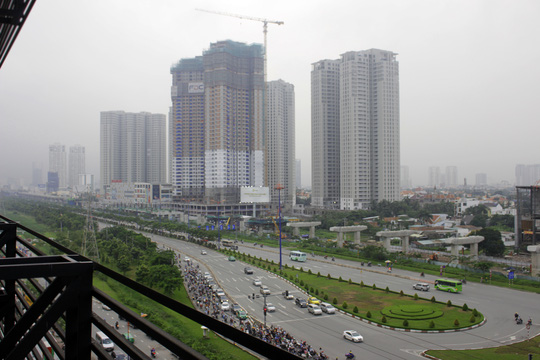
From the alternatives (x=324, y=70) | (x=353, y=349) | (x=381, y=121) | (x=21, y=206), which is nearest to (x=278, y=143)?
(x=324, y=70)

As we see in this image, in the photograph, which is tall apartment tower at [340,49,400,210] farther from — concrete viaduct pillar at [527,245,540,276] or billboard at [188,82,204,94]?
concrete viaduct pillar at [527,245,540,276]

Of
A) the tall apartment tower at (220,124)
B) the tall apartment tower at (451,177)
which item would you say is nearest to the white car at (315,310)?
the tall apartment tower at (220,124)

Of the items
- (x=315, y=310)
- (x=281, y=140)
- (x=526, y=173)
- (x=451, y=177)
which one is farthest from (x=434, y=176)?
(x=315, y=310)

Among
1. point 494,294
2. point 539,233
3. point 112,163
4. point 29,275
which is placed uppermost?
point 112,163

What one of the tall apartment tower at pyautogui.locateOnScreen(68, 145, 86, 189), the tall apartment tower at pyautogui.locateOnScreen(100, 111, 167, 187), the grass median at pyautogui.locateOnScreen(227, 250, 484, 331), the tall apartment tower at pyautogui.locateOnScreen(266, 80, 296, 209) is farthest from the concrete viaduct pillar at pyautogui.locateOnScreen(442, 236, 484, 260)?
the tall apartment tower at pyautogui.locateOnScreen(68, 145, 86, 189)

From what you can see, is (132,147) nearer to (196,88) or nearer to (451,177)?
(196,88)

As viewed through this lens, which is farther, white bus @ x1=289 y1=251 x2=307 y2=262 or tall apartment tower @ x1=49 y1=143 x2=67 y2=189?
tall apartment tower @ x1=49 y1=143 x2=67 y2=189

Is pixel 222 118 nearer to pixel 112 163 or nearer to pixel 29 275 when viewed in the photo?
pixel 112 163
